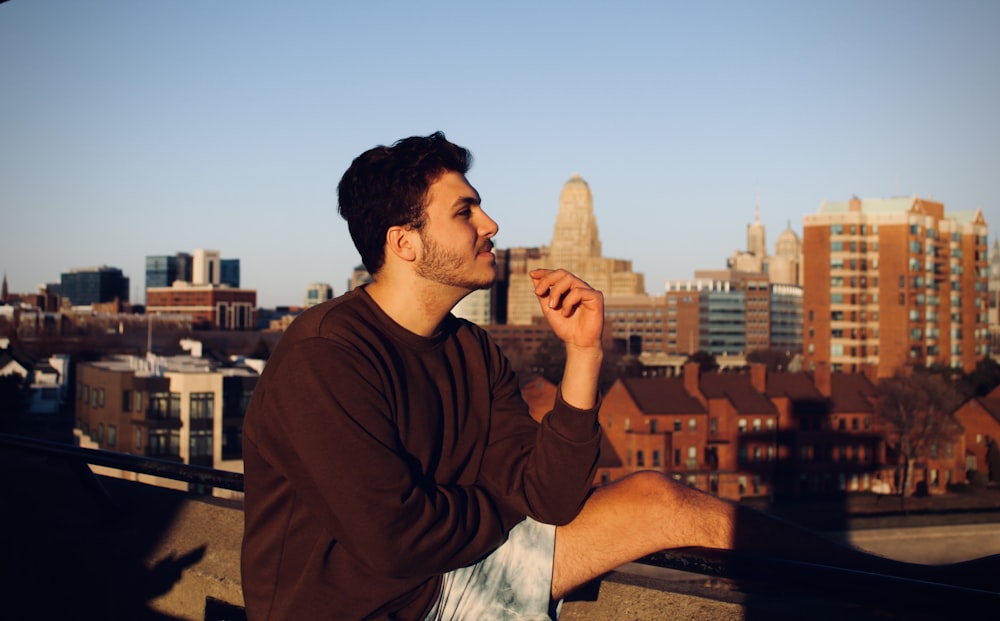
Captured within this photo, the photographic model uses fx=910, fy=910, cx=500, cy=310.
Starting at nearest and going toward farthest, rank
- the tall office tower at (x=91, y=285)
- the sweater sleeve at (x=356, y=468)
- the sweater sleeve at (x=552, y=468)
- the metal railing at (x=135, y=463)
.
A: the sweater sleeve at (x=356, y=468) → the sweater sleeve at (x=552, y=468) → the metal railing at (x=135, y=463) → the tall office tower at (x=91, y=285)

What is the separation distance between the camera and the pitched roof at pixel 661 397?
34.1m

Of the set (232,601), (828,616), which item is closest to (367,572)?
(828,616)

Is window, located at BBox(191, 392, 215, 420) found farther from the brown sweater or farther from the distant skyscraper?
the distant skyscraper

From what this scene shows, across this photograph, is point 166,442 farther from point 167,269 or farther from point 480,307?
point 167,269

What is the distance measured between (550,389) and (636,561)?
31.3 m

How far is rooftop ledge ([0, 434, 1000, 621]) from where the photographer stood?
2.43 meters

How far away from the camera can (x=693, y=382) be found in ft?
117

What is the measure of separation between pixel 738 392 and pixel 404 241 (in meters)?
36.7

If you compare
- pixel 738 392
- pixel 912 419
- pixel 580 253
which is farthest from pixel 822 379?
pixel 580 253

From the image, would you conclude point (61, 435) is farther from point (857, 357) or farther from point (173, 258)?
point (173, 258)

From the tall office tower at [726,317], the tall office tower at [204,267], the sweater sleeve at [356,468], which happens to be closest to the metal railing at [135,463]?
the sweater sleeve at [356,468]

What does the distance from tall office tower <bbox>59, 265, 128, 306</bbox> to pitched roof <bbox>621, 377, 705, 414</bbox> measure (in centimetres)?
11183

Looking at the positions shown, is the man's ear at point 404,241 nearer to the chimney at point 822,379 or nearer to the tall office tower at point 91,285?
the chimney at point 822,379

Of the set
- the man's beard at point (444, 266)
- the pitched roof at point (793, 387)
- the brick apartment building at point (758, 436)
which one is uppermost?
the man's beard at point (444, 266)
